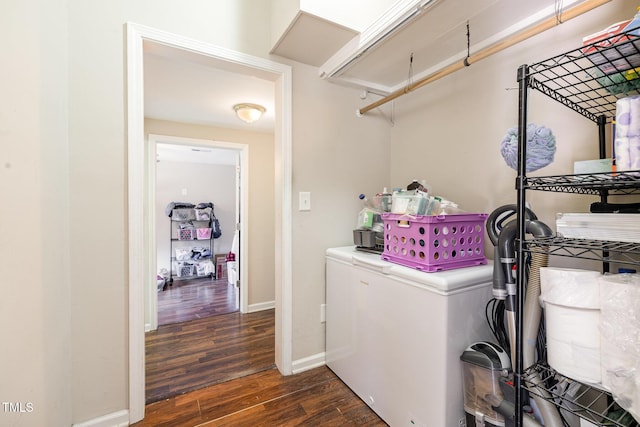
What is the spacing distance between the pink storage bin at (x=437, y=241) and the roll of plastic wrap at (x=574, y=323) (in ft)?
1.62

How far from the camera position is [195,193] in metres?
5.73

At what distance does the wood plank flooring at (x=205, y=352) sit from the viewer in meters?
1.89

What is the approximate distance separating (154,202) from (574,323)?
3.24 metres

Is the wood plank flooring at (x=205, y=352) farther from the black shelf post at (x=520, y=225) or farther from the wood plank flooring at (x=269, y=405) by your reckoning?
the black shelf post at (x=520, y=225)

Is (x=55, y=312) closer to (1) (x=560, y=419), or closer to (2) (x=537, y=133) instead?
(1) (x=560, y=419)

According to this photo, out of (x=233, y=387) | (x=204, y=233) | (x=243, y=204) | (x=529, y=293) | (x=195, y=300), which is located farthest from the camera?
(x=204, y=233)

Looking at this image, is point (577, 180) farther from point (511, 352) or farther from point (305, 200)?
point (305, 200)

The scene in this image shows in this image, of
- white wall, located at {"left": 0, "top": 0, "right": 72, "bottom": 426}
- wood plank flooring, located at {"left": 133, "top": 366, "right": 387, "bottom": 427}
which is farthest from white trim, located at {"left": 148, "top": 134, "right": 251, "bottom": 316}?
white wall, located at {"left": 0, "top": 0, "right": 72, "bottom": 426}

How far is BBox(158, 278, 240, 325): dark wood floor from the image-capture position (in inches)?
126

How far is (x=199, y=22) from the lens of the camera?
1.60 meters

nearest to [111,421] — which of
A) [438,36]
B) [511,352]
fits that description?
[511,352]

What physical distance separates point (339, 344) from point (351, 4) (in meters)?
2.10

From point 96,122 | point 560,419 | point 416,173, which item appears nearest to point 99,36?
point 96,122

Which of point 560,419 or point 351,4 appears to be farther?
point 351,4
